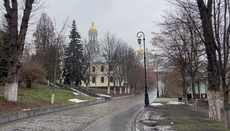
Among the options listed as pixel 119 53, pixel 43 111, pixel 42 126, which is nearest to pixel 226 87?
pixel 42 126

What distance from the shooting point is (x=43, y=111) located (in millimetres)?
13180

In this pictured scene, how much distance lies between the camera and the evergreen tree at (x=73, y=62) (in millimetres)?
37438

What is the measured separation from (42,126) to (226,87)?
8477 mm

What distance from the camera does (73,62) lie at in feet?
124

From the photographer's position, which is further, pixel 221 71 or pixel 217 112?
pixel 217 112

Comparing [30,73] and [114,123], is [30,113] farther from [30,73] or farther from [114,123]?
[30,73]

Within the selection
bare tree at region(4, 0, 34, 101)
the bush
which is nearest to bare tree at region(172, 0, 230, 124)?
bare tree at region(4, 0, 34, 101)

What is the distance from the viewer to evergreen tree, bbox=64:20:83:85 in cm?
3744

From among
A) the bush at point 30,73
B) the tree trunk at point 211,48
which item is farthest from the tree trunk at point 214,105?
the bush at point 30,73

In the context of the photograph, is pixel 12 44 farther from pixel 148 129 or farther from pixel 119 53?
pixel 119 53

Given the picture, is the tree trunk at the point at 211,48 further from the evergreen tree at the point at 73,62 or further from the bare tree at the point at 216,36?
the evergreen tree at the point at 73,62

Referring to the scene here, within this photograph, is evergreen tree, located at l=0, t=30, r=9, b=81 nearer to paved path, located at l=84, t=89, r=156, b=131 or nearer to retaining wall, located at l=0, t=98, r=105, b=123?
retaining wall, located at l=0, t=98, r=105, b=123

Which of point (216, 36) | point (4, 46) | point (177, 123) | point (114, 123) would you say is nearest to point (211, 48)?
point (216, 36)

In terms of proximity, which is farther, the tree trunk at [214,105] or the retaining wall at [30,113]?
the tree trunk at [214,105]
